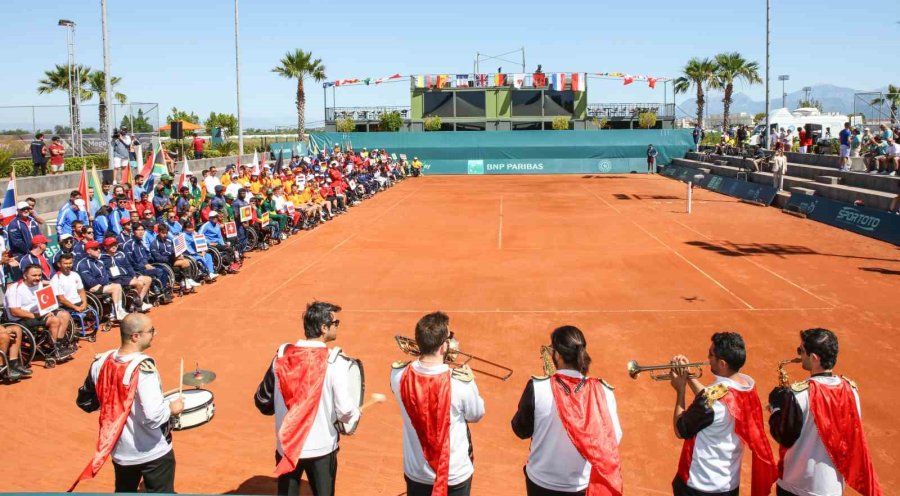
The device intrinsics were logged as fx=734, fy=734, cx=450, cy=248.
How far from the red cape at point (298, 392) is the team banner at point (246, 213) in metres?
15.7

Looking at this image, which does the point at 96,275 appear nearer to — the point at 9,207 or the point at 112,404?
the point at 9,207

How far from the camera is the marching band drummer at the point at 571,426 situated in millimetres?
4605

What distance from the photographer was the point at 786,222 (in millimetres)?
25906

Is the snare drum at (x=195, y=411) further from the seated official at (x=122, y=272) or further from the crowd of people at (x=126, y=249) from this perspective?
the seated official at (x=122, y=272)

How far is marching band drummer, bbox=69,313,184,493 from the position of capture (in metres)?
5.26

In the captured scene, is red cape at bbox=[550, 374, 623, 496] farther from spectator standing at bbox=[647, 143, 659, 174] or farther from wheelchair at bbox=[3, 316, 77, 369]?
spectator standing at bbox=[647, 143, 659, 174]

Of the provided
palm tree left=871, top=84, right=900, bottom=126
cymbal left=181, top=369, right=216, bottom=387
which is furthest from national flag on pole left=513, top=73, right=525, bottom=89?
cymbal left=181, top=369, right=216, bottom=387

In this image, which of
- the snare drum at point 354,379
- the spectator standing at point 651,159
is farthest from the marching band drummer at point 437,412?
the spectator standing at point 651,159

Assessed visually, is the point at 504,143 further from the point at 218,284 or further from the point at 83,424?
the point at 83,424

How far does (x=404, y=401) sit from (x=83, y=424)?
5.80 meters

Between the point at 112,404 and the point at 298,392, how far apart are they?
1.36 m

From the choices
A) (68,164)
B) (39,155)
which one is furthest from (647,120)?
(39,155)

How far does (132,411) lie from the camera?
5.33 metres

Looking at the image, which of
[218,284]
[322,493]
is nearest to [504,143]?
[218,284]
